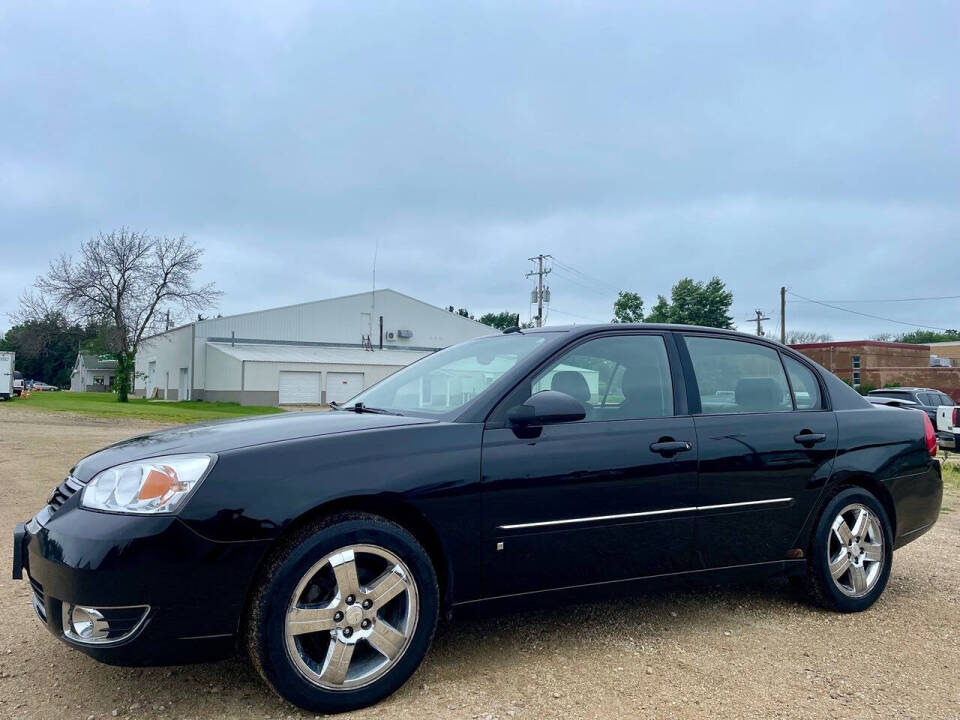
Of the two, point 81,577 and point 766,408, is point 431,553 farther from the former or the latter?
point 766,408

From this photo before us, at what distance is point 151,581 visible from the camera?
105 inches

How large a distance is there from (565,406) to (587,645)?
4.17ft

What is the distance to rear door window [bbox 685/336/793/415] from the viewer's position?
13.5 ft

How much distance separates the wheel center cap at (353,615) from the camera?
2914 mm

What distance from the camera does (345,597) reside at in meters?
2.91

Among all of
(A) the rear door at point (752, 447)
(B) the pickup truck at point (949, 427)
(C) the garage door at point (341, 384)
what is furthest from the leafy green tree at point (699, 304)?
(A) the rear door at point (752, 447)

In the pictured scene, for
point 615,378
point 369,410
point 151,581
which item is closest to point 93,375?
point 369,410

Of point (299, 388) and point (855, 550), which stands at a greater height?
point (299, 388)

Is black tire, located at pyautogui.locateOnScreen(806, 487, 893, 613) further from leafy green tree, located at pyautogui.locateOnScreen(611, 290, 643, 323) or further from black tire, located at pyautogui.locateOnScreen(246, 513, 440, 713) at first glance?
leafy green tree, located at pyautogui.locateOnScreen(611, 290, 643, 323)

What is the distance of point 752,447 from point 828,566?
3.04 feet

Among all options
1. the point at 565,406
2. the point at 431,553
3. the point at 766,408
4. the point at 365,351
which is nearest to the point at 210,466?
the point at 431,553

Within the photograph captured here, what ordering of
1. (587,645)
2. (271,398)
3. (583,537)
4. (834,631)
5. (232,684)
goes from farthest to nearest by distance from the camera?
1. (271,398)
2. (834,631)
3. (587,645)
4. (583,537)
5. (232,684)

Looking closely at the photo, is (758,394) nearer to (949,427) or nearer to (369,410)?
(369,410)

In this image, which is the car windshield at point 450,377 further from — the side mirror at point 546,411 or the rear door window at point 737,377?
the rear door window at point 737,377
